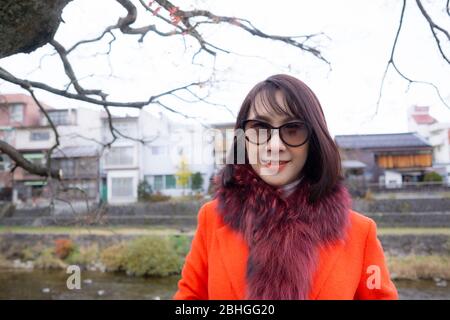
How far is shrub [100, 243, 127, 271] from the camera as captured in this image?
9641 mm

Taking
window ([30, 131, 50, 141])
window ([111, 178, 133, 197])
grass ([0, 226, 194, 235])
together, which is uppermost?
window ([30, 131, 50, 141])

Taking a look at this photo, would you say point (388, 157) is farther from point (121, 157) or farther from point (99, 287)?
point (121, 157)

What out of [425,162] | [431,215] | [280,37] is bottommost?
[431,215]

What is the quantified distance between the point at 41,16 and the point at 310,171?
1006mm

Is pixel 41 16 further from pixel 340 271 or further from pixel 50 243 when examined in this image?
pixel 50 243

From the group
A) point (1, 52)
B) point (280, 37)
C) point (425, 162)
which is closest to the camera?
point (1, 52)

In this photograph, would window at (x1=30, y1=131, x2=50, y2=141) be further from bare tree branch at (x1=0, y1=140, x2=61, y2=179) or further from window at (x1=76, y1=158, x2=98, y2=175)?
bare tree branch at (x1=0, y1=140, x2=61, y2=179)

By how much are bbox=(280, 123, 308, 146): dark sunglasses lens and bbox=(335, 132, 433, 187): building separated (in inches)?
262

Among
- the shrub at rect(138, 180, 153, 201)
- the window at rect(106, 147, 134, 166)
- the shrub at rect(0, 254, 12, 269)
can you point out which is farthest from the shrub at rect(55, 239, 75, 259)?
the window at rect(106, 147, 134, 166)

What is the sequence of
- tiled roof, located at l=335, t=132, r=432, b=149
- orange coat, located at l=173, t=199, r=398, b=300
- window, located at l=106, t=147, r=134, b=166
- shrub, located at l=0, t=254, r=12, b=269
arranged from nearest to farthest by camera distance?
orange coat, located at l=173, t=199, r=398, b=300, tiled roof, located at l=335, t=132, r=432, b=149, shrub, located at l=0, t=254, r=12, b=269, window, located at l=106, t=147, r=134, b=166

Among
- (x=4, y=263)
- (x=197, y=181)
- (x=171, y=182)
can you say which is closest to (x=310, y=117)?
(x=4, y=263)

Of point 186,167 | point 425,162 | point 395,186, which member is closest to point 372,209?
point 395,186

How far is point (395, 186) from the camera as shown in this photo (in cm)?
1000
